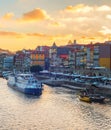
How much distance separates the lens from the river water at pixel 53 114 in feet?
89.5

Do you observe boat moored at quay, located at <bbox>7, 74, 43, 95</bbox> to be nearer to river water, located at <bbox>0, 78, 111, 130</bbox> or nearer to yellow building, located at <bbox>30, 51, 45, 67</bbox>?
river water, located at <bbox>0, 78, 111, 130</bbox>

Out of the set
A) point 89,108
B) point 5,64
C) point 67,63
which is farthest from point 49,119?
point 5,64

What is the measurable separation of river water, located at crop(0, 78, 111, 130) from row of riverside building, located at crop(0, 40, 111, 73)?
3348 cm

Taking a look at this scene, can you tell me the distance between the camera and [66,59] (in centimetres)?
9525

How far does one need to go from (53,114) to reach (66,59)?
63471 mm

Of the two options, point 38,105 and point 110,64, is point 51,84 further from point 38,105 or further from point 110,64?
point 38,105


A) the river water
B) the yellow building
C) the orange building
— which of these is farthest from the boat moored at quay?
the yellow building

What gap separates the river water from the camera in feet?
89.5

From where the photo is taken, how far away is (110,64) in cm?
7250

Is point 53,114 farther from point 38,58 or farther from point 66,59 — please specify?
point 38,58

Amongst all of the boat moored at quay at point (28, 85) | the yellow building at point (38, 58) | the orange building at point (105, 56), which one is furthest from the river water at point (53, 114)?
the yellow building at point (38, 58)

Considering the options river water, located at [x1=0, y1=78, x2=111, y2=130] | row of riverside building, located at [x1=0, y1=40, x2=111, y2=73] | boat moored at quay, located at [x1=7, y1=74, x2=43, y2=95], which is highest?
row of riverside building, located at [x1=0, y1=40, x2=111, y2=73]

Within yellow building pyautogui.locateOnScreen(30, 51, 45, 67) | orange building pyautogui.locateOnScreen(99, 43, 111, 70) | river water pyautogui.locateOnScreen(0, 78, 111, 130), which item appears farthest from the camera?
yellow building pyautogui.locateOnScreen(30, 51, 45, 67)

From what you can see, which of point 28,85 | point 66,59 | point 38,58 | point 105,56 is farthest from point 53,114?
point 38,58
